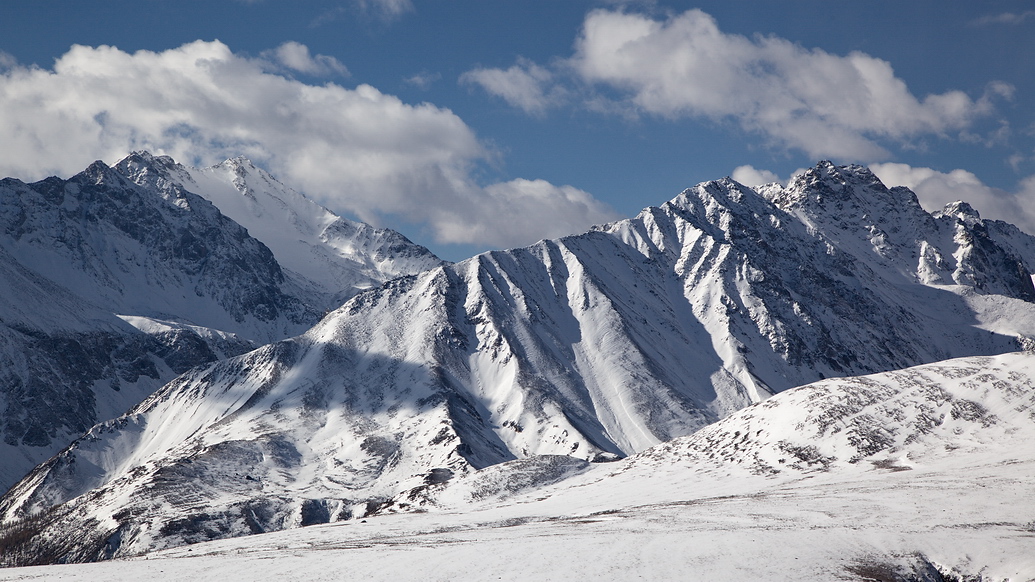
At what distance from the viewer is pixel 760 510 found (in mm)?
77375

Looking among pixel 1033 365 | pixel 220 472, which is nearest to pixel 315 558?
pixel 1033 365

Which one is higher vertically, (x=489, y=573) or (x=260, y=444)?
(x=260, y=444)

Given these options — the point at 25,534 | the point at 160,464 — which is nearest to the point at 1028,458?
the point at 160,464

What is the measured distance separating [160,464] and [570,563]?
134439 mm

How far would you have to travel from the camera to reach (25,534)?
152 metres

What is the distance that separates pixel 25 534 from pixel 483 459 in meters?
86.4

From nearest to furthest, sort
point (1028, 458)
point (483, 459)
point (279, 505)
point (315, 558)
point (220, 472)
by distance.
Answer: point (315, 558)
point (1028, 458)
point (279, 505)
point (220, 472)
point (483, 459)

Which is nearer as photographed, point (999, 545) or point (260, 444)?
point (999, 545)

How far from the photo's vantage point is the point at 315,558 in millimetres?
60562

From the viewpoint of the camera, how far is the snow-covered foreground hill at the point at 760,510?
57.5 metres

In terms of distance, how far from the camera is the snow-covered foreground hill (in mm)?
57531

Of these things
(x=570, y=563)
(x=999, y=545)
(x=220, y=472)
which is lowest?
(x=999, y=545)

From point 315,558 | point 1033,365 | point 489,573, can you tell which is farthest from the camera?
point 1033,365

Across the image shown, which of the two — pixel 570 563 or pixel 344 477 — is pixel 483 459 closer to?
pixel 344 477
